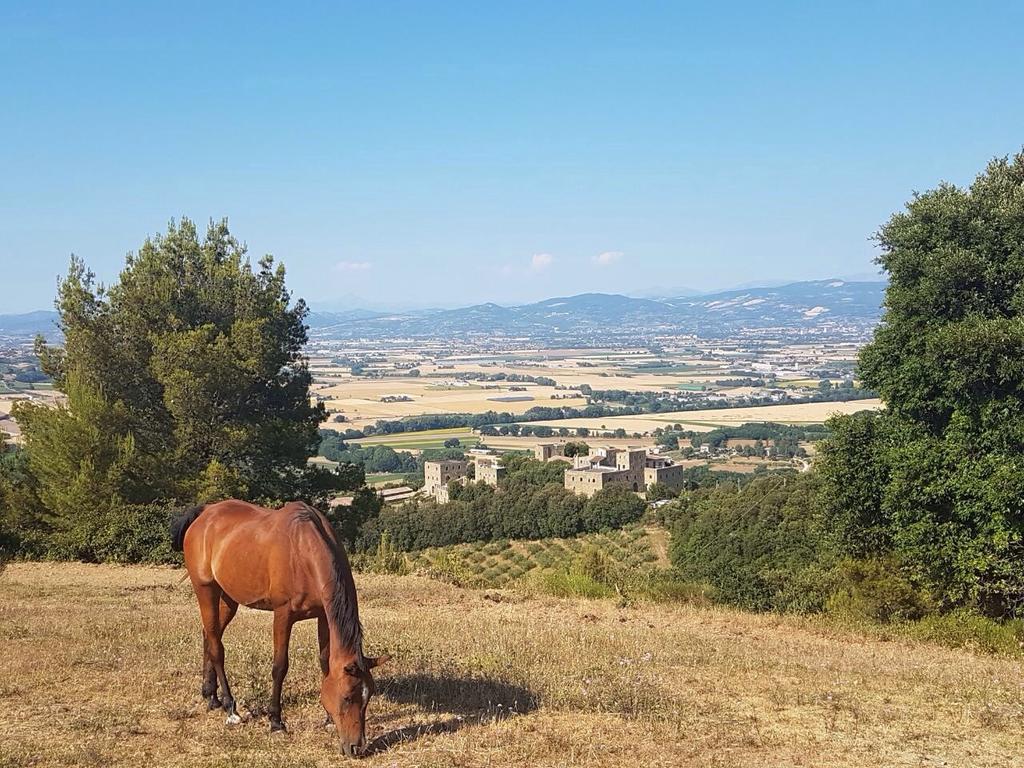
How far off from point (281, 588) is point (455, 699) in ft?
7.07

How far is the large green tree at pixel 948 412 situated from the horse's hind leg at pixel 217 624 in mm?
12072

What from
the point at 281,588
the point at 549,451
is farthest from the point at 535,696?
the point at 549,451

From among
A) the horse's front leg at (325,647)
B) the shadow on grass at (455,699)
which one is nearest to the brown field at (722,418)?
the shadow on grass at (455,699)

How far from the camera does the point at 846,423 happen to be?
59.2 ft

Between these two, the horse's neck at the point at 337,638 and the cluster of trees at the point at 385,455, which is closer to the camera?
the horse's neck at the point at 337,638

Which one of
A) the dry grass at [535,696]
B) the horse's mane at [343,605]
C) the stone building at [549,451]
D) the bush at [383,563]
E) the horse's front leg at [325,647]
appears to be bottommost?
the stone building at [549,451]

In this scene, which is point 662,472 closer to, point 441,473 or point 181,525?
point 441,473

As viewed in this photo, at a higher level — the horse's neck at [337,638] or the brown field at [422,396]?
the horse's neck at [337,638]

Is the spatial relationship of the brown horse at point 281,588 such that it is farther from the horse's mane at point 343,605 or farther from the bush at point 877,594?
the bush at point 877,594

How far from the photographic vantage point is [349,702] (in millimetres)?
6809

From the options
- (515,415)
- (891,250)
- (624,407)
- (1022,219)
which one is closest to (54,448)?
(891,250)

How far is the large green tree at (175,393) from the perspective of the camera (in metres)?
23.2

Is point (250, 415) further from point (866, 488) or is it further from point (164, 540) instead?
point (866, 488)

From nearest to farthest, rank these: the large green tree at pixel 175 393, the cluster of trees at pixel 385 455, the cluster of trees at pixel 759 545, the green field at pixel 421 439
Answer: the cluster of trees at pixel 759 545 < the large green tree at pixel 175 393 < the cluster of trees at pixel 385 455 < the green field at pixel 421 439
